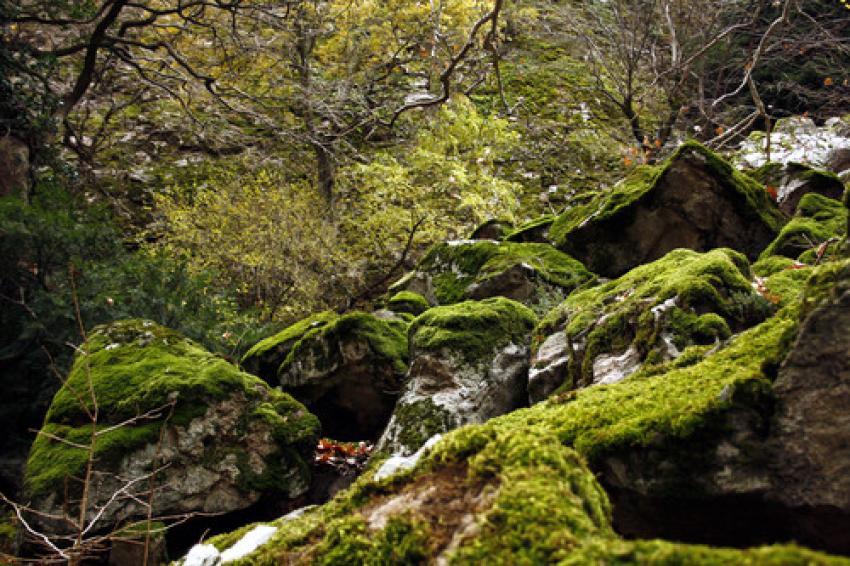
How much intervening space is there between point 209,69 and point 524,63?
820 centimetres

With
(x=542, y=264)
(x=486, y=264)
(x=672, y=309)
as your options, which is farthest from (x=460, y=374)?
(x=486, y=264)

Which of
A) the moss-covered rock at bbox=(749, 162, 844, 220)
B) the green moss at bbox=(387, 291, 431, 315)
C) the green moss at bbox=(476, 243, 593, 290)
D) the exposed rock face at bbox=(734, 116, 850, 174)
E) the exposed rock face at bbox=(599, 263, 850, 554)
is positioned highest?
Result: the exposed rock face at bbox=(734, 116, 850, 174)

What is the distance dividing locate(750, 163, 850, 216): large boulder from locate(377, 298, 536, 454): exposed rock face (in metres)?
3.38

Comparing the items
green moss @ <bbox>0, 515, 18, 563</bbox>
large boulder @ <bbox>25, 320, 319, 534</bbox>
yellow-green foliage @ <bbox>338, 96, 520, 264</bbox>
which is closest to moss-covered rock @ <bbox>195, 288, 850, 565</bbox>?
large boulder @ <bbox>25, 320, 319, 534</bbox>

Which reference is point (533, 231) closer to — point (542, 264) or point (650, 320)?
point (542, 264)

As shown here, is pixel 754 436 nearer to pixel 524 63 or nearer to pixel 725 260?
pixel 725 260

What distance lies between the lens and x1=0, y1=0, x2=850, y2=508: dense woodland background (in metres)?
6.54

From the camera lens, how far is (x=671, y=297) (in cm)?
336

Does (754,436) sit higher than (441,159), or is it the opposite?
(441,159)

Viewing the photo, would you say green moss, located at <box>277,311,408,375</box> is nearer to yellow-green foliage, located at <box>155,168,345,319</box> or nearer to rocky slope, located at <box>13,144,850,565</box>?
rocky slope, located at <box>13,144,850,565</box>

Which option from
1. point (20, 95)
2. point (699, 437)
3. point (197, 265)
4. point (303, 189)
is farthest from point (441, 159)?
point (699, 437)

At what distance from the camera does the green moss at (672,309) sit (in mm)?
3123

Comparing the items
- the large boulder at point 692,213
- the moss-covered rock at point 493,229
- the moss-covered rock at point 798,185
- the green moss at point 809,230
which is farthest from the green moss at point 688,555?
the moss-covered rock at point 493,229

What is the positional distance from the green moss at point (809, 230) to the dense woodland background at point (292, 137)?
4.69 ft
